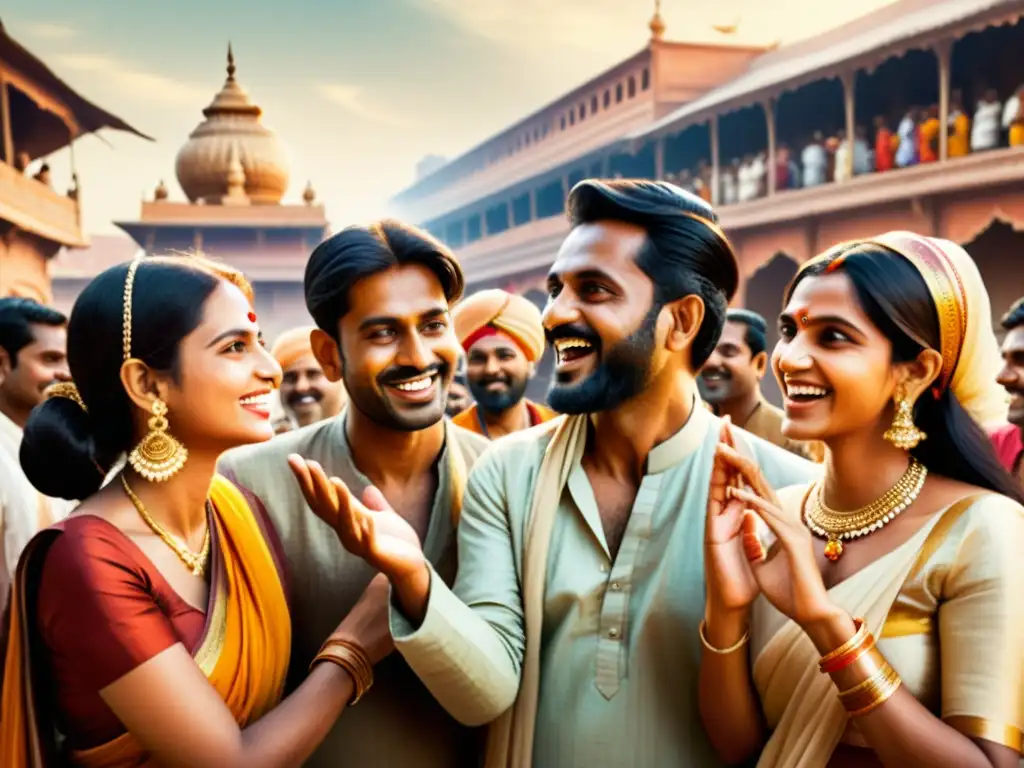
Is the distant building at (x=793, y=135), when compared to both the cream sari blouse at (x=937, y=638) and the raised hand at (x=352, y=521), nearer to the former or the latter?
the cream sari blouse at (x=937, y=638)

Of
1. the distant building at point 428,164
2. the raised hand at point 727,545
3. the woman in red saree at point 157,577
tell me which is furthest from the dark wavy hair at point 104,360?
the distant building at point 428,164

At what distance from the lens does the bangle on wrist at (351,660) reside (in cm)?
201

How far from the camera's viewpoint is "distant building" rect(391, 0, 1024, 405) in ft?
36.4

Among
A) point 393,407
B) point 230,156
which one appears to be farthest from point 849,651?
point 230,156

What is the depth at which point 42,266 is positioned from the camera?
16.0m

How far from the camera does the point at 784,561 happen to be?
1.80m

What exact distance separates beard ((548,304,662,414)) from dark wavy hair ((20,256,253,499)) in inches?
33.0

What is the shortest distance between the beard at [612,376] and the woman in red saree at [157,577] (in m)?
0.63

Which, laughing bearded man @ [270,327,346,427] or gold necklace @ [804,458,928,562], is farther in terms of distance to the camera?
laughing bearded man @ [270,327,346,427]

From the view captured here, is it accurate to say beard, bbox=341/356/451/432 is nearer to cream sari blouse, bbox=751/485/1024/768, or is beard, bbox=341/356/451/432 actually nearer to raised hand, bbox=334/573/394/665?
raised hand, bbox=334/573/394/665

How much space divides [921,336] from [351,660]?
1.38 metres

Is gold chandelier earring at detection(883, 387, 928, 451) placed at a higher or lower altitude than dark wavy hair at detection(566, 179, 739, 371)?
lower

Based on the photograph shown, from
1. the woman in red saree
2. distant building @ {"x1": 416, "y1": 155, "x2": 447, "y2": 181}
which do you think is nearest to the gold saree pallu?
the woman in red saree

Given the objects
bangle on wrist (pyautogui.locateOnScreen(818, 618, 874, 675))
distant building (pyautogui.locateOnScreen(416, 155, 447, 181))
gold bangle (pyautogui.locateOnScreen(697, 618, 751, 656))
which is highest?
distant building (pyautogui.locateOnScreen(416, 155, 447, 181))
